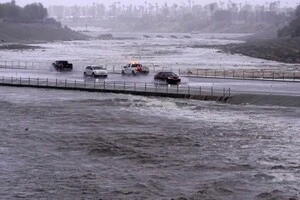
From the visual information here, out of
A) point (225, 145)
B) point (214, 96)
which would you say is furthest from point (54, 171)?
point (214, 96)

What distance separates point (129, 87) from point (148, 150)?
68.5 feet

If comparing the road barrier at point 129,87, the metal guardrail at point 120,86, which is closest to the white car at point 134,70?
the road barrier at point 129,87

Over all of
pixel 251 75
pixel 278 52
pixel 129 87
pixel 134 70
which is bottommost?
pixel 129 87

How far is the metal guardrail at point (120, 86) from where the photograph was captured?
44.2 meters

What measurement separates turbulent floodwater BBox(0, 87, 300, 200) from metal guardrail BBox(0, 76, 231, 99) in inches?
88.8

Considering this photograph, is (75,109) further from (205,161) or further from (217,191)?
(217,191)

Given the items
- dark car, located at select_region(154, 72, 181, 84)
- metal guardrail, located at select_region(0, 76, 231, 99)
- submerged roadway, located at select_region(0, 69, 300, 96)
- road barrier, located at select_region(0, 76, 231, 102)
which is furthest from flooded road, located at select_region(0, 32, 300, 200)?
dark car, located at select_region(154, 72, 181, 84)

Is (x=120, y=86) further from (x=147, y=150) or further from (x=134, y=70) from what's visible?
(x=147, y=150)

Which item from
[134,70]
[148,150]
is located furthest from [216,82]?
[148,150]

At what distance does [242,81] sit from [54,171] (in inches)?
1223

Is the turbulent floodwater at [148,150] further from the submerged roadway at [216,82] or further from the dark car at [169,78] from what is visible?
the dark car at [169,78]

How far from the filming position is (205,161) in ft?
82.6

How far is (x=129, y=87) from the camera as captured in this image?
157 ft

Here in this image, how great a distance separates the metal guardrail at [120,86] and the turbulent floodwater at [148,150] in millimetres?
2256
